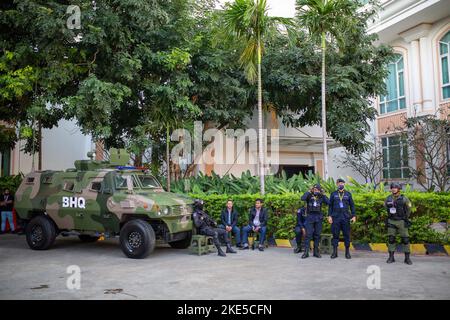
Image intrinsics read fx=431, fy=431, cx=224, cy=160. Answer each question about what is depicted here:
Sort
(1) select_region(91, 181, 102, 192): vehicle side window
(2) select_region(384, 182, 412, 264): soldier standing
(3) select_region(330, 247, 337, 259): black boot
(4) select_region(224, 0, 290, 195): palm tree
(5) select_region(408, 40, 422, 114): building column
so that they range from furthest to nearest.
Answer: (5) select_region(408, 40, 422, 114): building column < (4) select_region(224, 0, 290, 195): palm tree < (1) select_region(91, 181, 102, 192): vehicle side window < (3) select_region(330, 247, 337, 259): black boot < (2) select_region(384, 182, 412, 264): soldier standing

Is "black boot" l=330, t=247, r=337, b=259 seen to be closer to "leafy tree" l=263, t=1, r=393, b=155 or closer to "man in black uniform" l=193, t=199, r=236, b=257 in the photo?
"man in black uniform" l=193, t=199, r=236, b=257

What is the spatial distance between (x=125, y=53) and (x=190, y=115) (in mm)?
2879

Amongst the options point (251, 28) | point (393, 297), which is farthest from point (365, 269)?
point (251, 28)

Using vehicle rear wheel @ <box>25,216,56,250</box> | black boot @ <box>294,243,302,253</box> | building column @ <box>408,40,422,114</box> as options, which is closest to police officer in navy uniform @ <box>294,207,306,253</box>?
black boot @ <box>294,243,302,253</box>

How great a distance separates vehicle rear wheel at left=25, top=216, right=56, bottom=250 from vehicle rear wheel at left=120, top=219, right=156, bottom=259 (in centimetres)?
224

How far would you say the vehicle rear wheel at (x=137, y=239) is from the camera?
9164 mm

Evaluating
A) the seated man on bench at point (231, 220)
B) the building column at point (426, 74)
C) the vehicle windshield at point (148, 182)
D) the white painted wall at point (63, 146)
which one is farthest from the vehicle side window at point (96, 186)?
the building column at point (426, 74)

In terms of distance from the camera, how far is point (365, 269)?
7.82 m

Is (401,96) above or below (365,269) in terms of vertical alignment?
above

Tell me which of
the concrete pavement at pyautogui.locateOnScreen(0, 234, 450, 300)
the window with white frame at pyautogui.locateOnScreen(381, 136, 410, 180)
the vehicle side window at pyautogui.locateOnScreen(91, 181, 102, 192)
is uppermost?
the window with white frame at pyautogui.locateOnScreen(381, 136, 410, 180)

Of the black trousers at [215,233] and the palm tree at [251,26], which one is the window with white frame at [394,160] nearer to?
the palm tree at [251,26]

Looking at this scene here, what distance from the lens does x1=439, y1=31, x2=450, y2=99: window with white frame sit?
62.2ft

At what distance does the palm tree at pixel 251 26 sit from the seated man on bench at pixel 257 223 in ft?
4.52
